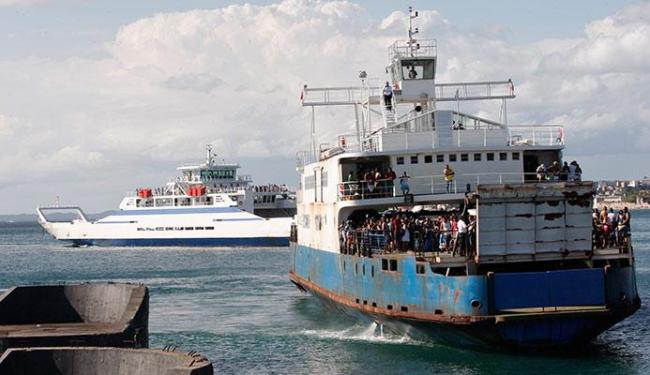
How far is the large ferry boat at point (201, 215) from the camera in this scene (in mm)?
89312

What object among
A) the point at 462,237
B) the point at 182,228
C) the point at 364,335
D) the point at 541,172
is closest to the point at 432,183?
the point at 541,172

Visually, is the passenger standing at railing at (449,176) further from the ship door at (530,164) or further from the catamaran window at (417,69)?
the catamaran window at (417,69)

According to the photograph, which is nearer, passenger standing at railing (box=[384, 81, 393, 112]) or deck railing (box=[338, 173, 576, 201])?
deck railing (box=[338, 173, 576, 201])

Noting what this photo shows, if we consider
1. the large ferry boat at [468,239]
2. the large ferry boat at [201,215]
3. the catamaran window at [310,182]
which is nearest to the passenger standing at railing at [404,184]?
the large ferry boat at [468,239]

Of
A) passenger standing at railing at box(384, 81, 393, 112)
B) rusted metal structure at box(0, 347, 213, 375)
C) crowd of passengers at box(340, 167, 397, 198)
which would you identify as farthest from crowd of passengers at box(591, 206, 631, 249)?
rusted metal structure at box(0, 347, 213, 375)

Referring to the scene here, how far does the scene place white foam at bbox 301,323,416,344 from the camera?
Answer: 2997 cm

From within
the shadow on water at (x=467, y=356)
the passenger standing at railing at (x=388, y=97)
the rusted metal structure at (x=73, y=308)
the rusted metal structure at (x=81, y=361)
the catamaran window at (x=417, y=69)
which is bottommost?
the shadow on water at (x=467, y=356)

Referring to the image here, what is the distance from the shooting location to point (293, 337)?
33312 mm

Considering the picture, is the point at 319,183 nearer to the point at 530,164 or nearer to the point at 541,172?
the point at 530,164

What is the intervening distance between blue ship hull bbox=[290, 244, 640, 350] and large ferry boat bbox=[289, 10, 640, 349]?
26 millimetres

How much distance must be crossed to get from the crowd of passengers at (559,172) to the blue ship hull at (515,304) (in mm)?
3643

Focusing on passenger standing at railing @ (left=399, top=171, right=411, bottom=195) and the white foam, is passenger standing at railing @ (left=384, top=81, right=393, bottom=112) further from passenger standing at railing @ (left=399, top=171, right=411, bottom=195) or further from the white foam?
the white foam

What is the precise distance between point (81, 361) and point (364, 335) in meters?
14.4

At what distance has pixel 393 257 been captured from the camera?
2819 cm
